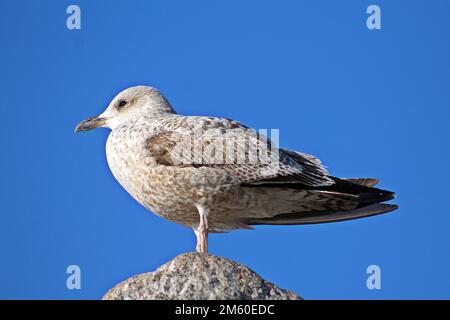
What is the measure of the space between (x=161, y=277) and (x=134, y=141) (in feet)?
9.31

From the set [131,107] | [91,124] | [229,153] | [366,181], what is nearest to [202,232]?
[229,153]

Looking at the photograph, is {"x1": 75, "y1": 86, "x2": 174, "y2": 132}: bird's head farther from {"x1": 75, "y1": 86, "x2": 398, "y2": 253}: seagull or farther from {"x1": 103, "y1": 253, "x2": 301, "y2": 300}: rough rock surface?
{"x1": 103, "y1": 253, "x2": 301, "y2": 300}: rough rock surface

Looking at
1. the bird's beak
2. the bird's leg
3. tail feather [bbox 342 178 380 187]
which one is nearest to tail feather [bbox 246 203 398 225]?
tail feather [bbox 342 178 380 187]

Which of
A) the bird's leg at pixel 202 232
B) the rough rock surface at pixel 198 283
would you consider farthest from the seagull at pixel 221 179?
the rough rock surface at pixel 198 283

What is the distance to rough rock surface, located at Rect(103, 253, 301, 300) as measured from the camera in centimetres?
888

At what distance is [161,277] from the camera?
354 inches

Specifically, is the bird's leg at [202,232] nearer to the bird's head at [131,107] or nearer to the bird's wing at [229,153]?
the bird's wing at [229,153]

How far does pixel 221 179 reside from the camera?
36.2 feet

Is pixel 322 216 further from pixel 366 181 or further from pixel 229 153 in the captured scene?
pixel 229 153

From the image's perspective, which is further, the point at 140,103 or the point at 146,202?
the point at 140,103

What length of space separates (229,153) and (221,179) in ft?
1.38

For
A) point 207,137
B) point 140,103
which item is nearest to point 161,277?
point 207,137

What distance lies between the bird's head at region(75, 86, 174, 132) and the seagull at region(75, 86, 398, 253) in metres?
0.10

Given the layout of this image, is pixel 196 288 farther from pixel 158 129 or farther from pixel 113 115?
pixel 113 115
